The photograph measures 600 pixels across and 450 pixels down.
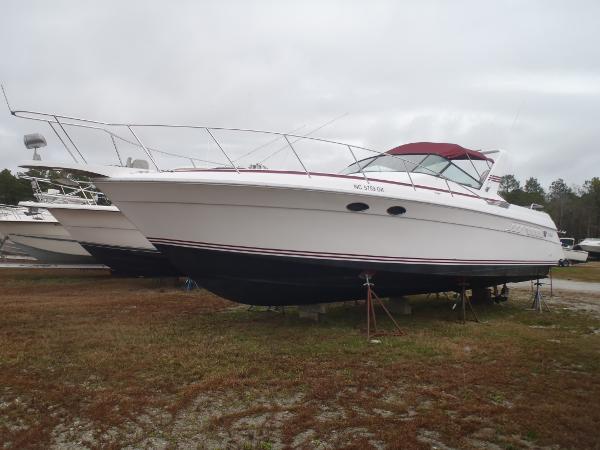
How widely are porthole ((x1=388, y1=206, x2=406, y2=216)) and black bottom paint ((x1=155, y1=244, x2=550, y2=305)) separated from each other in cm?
71

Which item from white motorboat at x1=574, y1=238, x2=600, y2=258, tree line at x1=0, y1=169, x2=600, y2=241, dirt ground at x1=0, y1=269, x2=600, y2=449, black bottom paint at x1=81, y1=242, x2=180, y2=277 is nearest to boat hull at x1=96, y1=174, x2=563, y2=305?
dirt ground at x1=0, y1=269, x2=600, y2=449

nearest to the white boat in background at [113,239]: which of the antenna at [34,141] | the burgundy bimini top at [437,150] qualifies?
the antenna at [34,141]

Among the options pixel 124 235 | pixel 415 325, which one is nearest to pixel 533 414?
pixel 415 325

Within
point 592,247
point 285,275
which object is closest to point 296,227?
point 285,275

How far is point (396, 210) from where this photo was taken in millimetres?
6367

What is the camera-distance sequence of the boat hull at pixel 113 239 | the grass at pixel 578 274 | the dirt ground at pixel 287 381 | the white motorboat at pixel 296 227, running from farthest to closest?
the grass at pixel 578 274 < the boat hull at pixel 113 239 < the white motorboat at pixel 296 227 < the dirt ground at pixel 287 381

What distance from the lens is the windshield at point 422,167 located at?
7.85 meters

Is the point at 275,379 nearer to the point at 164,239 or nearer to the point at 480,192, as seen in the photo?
the point at 164,239

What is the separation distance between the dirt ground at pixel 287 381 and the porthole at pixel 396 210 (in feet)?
5.44

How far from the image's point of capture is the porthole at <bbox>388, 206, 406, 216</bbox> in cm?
632

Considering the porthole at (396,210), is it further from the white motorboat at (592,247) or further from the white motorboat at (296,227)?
the white motorboat at (592,247)

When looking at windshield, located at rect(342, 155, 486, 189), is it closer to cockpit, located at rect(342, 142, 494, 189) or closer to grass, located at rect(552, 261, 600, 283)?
cockpit, located at rect(342, 142, 494, 189)

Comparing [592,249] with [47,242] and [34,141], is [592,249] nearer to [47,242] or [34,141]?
[47,242]

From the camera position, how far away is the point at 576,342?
20.3 ft
